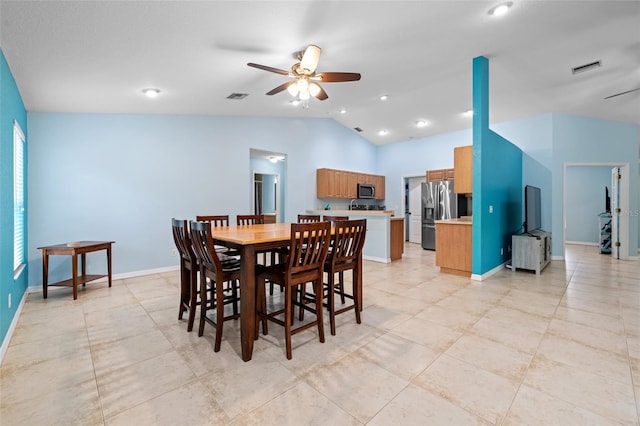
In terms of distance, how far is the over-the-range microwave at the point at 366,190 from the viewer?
7.62 metres

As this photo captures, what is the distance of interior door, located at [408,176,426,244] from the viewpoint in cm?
788

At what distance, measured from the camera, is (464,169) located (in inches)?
193

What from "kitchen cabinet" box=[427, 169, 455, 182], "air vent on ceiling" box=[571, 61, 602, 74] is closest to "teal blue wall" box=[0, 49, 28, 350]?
"air vent on ceiling" box=[571, 61, 602, 74]

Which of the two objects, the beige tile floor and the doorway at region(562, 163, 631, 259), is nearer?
the beige tile floor

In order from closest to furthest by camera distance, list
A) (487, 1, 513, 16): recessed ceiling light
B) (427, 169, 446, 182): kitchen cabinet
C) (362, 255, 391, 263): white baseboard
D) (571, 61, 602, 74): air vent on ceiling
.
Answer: (487, 1, 513, 16): recessed ceiling light, (571, 61, 602, 74): air vent on ceiling, (362, 255, 391, 263): white baseboard, (427, 169, 446, 182): kitchen cabinet

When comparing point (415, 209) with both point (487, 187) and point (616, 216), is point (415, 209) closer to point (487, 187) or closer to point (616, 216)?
point (487, 187)

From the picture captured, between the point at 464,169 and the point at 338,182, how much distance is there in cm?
290

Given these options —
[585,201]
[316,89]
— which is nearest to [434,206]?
[585,201]

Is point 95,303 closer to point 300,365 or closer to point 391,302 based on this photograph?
point 300,365

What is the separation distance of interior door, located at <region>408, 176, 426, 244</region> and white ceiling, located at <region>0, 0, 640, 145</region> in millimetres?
3213

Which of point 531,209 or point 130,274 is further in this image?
point 531,209

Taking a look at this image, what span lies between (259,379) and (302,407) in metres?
0.39

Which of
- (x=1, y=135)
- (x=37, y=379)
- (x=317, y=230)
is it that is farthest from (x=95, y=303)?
(x=317, y=230)

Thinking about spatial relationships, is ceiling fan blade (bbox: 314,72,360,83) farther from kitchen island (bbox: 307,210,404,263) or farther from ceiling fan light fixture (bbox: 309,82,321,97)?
kitchen island (bbox: 307,210,404,263)
